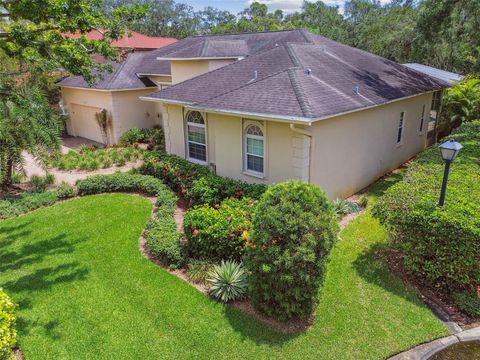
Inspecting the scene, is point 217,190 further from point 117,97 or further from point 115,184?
point 117,97

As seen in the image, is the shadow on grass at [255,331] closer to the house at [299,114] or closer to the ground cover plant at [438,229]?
the ground cover plant at [438,229]

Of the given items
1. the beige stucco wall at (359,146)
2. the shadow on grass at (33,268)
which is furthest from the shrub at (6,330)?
the beige stucco wall at (359,146)

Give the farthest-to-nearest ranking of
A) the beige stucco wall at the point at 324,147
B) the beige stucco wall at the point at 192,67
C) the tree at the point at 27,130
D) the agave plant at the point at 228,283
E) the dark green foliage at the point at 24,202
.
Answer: the beige stucco wall at the point at 192,67
the tree at the point at 27,130
the dark green foliage at the point at 24,202
the beige stucco wall at the point at 324,147
the agave plant at the point at 228,283

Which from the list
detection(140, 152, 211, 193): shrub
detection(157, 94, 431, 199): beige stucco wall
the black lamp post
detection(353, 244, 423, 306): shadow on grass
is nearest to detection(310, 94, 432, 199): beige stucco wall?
detection(157, 94, 431, 199): beige stucco wall

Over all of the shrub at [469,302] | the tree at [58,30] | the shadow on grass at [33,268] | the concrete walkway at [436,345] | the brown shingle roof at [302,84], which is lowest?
the shadow on grass at [33,268]

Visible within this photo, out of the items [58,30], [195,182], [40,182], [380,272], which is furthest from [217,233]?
[40,182]
